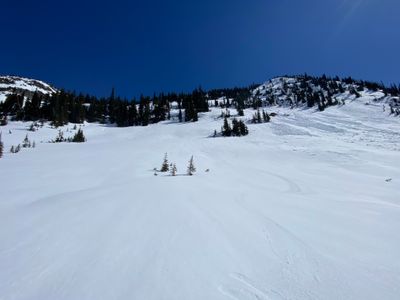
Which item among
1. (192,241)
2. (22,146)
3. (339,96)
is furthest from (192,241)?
(339,96)

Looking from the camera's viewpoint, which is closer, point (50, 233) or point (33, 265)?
point (33, 265)

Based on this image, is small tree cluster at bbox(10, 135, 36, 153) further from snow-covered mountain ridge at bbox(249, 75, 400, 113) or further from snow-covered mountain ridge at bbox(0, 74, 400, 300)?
snow-covered mountain ridge at bbox(249, 75, 400, 113)

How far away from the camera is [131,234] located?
445 cm

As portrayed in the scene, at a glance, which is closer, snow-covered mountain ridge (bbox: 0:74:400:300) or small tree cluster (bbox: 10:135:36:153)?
snow-covered mountain ridge (bbox: 0:74:400:300)

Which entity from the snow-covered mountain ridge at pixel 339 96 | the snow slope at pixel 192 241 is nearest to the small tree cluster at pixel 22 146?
the snow slope at pixel 192 241

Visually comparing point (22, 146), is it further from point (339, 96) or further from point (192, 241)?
point (339, 96)

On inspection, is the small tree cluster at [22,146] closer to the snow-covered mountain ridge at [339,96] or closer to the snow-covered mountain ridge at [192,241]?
the snow-covered mountain ridge at [192,241]

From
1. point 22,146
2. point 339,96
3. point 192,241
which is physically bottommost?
point 192,241

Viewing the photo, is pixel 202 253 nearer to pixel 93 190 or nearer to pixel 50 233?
pixel 50 233

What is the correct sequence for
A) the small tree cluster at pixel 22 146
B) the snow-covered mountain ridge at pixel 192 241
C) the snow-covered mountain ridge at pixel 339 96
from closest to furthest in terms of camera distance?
the snow-covered mountain ridge at pixel 192 241, the small tree cluster at pixel 22 146, the snow-covered mountain ridge at pixel 339 96

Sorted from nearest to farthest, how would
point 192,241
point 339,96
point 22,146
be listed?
point 192,241, point 22,146, point 339,96

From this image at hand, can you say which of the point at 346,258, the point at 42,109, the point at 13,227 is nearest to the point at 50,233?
the point at 13,227

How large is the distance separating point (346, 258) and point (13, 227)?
5.44 metres

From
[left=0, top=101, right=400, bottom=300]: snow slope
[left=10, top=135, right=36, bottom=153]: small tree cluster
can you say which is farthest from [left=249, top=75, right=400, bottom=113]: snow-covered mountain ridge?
[left=0, top=101, right=400, bottom=300]: snow slope
